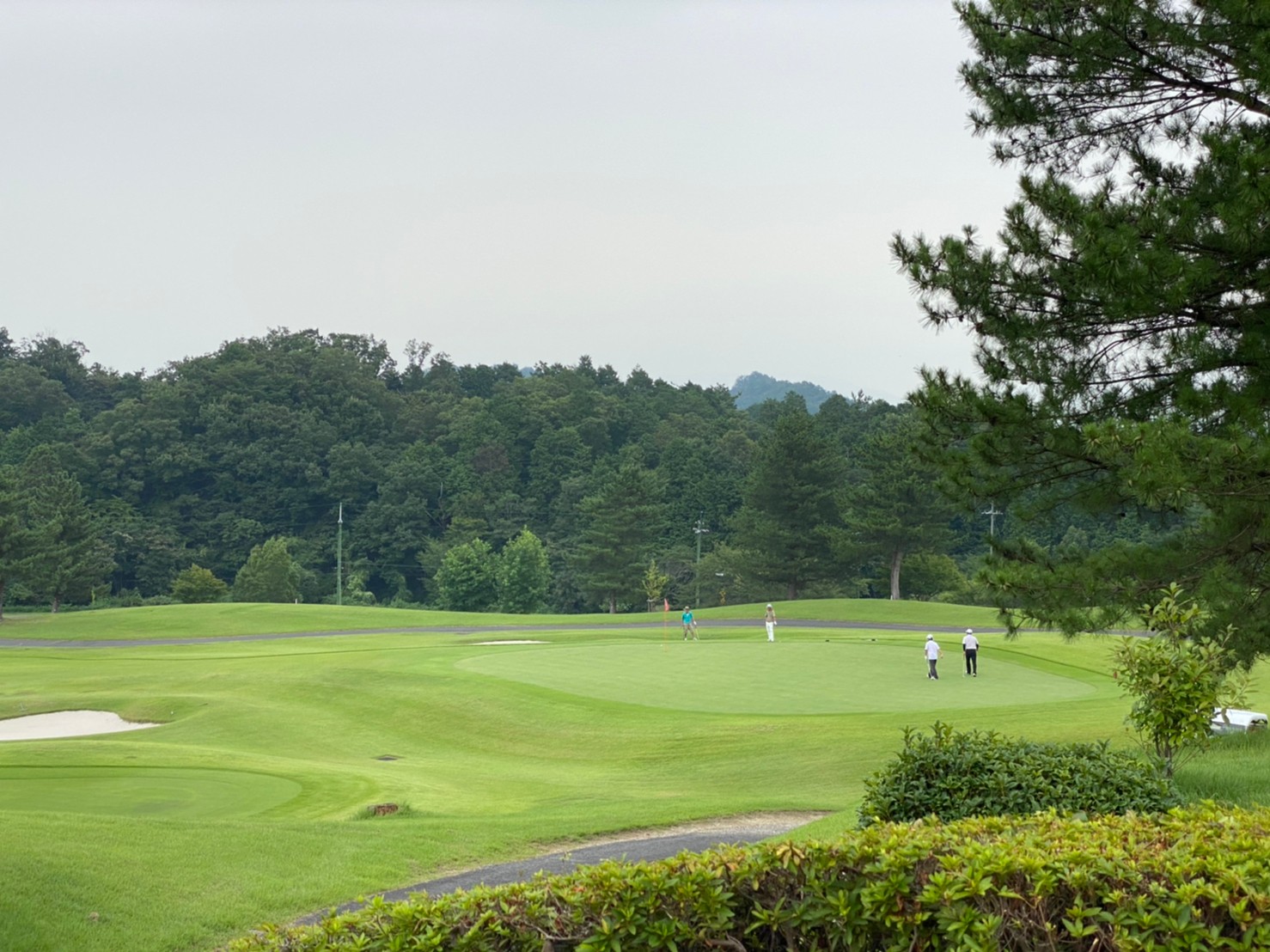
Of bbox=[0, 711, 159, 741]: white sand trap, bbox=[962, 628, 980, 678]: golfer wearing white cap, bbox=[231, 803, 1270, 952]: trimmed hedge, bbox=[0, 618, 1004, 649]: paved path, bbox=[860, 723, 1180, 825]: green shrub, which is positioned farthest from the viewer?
bbox=[0, 618, 1004, 649]: paved path

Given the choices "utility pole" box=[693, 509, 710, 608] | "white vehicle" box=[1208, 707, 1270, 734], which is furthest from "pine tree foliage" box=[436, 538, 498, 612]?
"white vehicle" box=[1208, 707, 1270, 734]

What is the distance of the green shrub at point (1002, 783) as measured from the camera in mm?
9078

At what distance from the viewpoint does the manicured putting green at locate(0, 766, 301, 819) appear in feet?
50.9

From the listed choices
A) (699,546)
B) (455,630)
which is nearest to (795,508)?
(699,546)

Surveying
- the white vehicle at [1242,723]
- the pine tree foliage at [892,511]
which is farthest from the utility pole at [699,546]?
the white vehicle at [1242,723]

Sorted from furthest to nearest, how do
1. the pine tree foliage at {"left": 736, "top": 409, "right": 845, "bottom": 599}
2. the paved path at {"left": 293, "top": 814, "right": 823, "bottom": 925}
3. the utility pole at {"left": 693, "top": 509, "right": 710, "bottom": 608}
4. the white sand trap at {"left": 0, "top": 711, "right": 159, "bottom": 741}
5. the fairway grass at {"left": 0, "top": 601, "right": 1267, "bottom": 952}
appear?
1. the utility pole at {"left": 693, "top": 509, "right": 710, "bottom": 608}
2. the pine tree foliage at {"left": 736, "top": 409, "right": 845, "bottom": 599}
3. the white sand trap at {"left": 0, "top": 711, "right": 159, "bottom": 741}
4. the paved path at {"left": 293, "top": 814, "right": 823, "bottom": 925}
5. the fairway grass at {"left": 0, "top": 601, "right": 1267, "bottom": 952}

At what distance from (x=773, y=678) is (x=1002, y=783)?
794 inches

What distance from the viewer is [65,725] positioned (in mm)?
26438

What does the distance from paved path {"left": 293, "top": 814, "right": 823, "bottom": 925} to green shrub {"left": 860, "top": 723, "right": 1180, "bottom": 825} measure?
1556 mm

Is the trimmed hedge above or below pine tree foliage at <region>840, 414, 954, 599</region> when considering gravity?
below

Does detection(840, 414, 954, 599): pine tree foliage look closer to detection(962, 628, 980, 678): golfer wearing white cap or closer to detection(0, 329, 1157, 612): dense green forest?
detection(0, 329, 1157, 612): dense green forest

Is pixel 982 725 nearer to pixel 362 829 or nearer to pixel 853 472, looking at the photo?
pixel 362 829

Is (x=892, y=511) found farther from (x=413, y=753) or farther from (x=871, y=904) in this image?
(x=871, y=904)

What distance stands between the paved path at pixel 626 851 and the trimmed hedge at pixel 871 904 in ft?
12.5
